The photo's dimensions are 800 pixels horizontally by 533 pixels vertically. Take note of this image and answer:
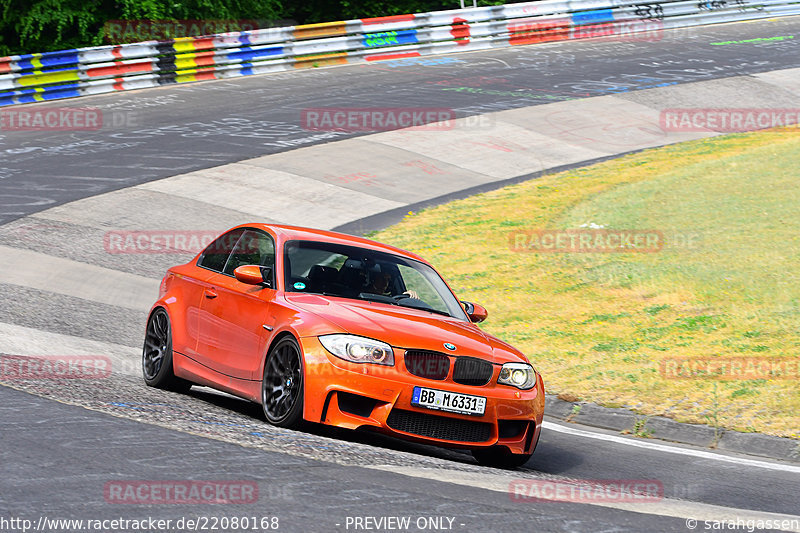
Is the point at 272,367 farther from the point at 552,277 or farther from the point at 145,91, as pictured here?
the point at 145,91

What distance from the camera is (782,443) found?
808 cm

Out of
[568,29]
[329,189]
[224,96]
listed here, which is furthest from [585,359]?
[568,29]

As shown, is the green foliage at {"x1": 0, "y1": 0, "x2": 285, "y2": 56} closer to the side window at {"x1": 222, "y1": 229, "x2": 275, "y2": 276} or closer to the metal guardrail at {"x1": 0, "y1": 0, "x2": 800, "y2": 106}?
the metal guardrail at {"x1": 0, "y1": 0, "x2": 800, "y2": 106}

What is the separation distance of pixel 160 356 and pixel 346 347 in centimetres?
275

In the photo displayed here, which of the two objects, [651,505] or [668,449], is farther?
[668,449]

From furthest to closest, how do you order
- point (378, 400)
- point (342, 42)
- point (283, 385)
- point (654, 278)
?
1. point (342, 42)
2. point (654, 278)
3. point (283, 385)
4. point (378, 400)

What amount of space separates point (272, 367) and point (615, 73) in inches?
965

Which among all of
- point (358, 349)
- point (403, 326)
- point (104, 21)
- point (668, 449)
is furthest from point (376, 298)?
point (104, 21)

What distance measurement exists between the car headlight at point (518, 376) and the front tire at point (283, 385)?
1427 millimetres

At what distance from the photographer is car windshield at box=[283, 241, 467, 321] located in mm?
7992

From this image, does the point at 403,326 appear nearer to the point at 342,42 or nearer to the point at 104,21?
the point at 342,42

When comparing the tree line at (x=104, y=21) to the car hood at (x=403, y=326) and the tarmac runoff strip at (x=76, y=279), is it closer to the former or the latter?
the tarmac runoff strip at (x=76, y=279)

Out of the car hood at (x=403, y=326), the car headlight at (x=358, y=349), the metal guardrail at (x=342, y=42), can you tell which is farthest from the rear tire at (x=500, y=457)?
the metal guardrail at (x=342, y=42)

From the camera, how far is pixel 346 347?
695cm
